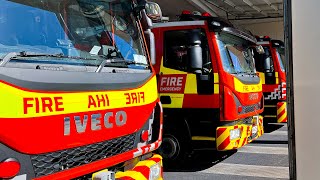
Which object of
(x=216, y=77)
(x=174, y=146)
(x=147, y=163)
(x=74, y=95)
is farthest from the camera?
(x=174, y=146)

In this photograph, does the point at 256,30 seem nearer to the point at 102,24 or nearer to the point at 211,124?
the point at 211,124

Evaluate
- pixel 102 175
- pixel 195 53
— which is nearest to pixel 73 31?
pixel 102 175

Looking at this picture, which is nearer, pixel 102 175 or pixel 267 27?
pixel 102 175

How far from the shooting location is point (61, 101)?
258 centimetres

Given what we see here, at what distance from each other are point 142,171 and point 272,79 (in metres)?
7.63

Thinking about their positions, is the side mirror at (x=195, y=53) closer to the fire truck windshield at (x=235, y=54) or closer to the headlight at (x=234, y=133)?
the fire truck windshield at (x=235, y=54)

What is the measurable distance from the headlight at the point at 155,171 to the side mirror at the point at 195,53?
7.92ft

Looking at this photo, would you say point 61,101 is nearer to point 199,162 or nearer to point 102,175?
point 102,175

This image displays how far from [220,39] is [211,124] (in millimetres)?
1400

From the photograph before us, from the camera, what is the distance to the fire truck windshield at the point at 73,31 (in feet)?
8.57

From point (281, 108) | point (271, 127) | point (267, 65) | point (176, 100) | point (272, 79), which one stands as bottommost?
point (271, 127)

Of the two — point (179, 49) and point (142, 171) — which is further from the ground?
point (179, 49)

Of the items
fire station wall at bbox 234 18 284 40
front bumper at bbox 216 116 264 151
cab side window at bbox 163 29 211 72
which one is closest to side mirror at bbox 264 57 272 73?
front bumper at bbox 216 116 264 151
